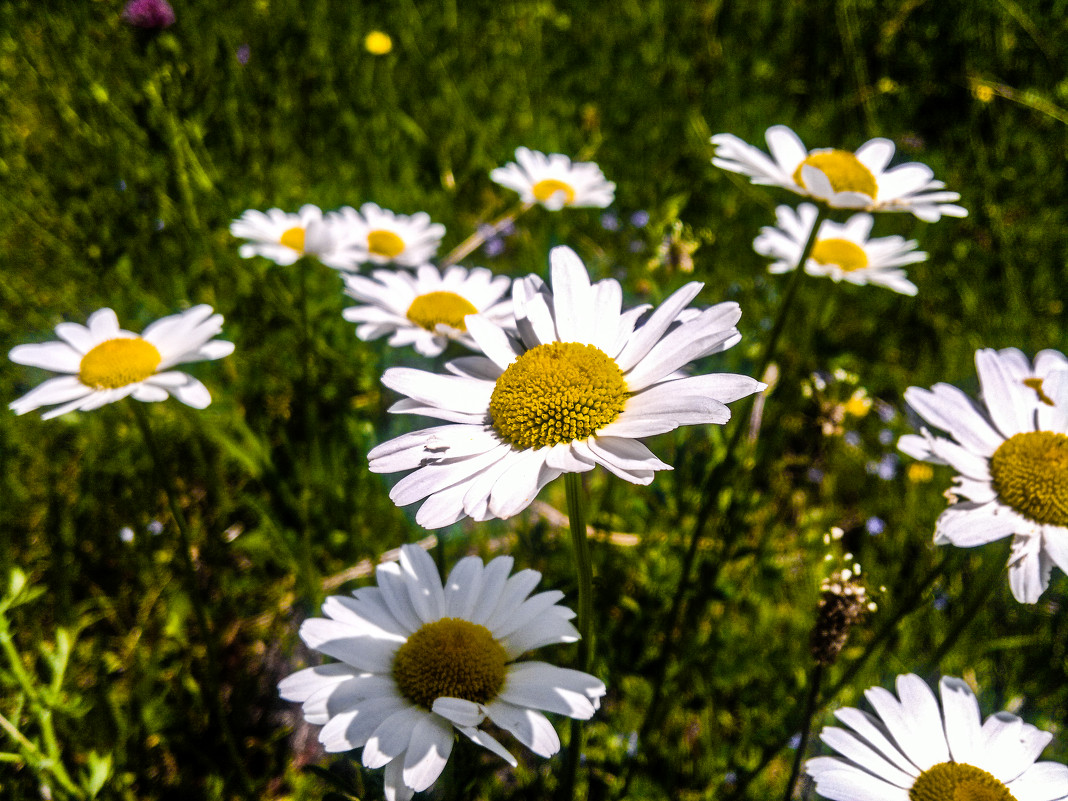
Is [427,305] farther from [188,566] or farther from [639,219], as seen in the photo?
[639,219]

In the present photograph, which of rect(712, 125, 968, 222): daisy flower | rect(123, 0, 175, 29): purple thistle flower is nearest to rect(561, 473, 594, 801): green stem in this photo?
rect(712, 125, 968, 222): daisy flower

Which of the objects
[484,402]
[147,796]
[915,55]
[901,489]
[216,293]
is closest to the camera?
[484,402]

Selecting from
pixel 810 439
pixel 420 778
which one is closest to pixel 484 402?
pixel 420 778

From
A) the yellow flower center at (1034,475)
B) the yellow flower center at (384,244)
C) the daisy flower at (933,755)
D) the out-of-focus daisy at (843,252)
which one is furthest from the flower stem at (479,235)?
the daisy flower at (933,755)

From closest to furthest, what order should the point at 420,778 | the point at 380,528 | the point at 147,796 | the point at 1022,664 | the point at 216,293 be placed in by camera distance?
the point at 420,778 < the point at 147,796 < the point at 1022,664 < the point at 380,528 < the point at 216,293

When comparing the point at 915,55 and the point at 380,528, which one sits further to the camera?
the point at 915,55

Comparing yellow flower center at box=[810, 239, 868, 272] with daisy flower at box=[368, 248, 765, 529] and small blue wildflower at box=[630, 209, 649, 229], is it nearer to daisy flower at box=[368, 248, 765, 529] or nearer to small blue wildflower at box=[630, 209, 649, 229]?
small blue wildflower at box=[630, 209, 649, 229]

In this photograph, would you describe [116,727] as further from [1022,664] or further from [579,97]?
[579,97]
